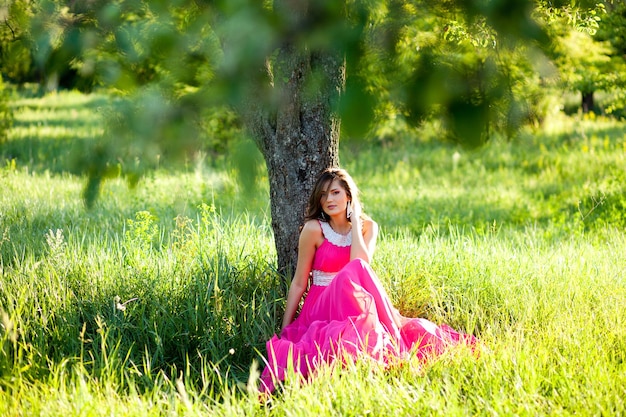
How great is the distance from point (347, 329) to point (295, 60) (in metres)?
2.24

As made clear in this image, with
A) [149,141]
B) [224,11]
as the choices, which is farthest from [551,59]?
[149,141]

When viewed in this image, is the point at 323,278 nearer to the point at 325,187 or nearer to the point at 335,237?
the point at 335,237

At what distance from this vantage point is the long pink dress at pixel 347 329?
11.8ft

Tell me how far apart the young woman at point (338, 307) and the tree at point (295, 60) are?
1932 millimetres

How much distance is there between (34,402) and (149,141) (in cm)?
209

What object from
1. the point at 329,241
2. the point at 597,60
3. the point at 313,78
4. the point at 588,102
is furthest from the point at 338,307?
the point at 588,102

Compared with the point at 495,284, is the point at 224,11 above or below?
above

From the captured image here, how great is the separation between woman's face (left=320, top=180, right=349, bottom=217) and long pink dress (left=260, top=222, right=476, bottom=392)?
0.35 feet

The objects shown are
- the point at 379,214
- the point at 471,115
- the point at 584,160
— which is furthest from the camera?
the point at 584,160

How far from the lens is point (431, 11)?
148 cm

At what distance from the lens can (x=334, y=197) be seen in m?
4.25

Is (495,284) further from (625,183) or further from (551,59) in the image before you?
(625,183)

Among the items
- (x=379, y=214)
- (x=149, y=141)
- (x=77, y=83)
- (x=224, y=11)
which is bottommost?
(x=379, y=214)

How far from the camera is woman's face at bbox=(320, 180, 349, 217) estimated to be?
4.24 meters
